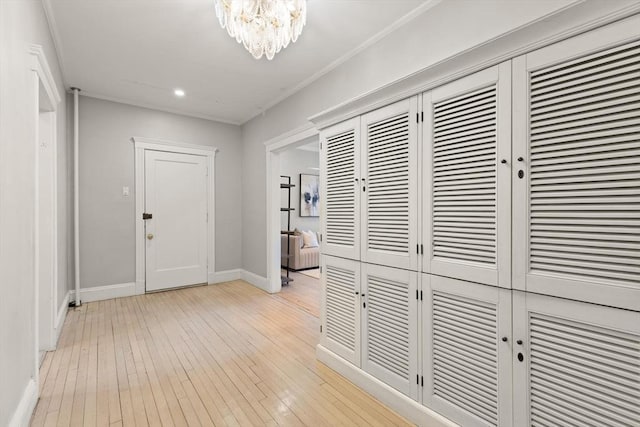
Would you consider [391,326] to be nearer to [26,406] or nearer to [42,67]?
[26,406]

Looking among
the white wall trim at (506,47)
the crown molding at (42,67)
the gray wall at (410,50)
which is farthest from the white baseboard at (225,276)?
the white wall trim at (506,47)

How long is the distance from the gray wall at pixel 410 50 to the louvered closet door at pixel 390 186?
368 millimetres

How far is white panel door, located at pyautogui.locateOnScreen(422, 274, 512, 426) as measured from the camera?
1408 millimetres

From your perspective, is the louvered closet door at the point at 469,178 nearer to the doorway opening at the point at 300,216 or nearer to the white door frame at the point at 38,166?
the white door frame at the point at 38,166

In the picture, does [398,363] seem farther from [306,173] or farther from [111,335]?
[306,173]

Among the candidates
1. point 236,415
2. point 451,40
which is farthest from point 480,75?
point 236,415

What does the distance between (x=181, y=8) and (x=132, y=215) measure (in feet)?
10.3

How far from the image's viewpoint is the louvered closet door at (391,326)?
1810 millimetres

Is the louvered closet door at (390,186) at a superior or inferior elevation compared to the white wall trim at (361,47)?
inferior

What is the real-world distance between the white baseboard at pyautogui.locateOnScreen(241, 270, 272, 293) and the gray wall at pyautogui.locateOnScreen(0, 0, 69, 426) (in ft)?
9.39

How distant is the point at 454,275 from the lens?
1.60 metres

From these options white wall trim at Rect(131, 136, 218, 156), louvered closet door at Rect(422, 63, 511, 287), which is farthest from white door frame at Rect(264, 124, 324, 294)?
louvered closet door at Rect(422, 63, 511, 287)

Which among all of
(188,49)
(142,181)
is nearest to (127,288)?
(142,181)

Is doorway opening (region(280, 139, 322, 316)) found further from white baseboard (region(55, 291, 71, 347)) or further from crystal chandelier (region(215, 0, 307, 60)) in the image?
crystal chandelier (region(215, 0, 307, 60))
